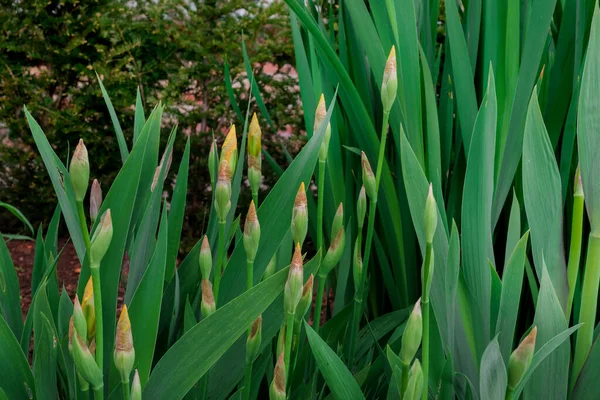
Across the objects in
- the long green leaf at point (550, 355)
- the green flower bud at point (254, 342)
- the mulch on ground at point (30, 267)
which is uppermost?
the green flower bud at point (254, 342)

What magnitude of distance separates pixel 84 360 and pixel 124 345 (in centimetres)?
3

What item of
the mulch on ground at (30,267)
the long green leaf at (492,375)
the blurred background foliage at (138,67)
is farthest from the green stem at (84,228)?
the blurred background foliage at (138,67)

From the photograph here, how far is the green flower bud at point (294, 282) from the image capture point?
583mm

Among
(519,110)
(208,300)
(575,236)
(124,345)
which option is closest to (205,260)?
(208,300)

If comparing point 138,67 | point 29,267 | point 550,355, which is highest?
point 138,67

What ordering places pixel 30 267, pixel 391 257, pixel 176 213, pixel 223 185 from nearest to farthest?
pixel 223 185
pixel 176 213
pixel 391 257
pixel 30 267

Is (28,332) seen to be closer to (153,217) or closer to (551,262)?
(153,217)

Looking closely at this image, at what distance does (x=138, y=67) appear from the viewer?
298 cm

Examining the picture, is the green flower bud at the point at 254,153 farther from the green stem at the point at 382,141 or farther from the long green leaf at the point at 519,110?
the long green leaf at the point at 519,110

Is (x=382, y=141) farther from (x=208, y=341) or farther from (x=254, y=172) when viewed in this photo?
(x=208, y=341)

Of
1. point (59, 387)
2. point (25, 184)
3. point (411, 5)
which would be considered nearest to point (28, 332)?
point (59, 387)

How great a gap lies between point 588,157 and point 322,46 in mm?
357

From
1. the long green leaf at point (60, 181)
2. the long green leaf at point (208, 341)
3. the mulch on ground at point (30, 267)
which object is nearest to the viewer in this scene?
the long green leaf at point (208, 341)

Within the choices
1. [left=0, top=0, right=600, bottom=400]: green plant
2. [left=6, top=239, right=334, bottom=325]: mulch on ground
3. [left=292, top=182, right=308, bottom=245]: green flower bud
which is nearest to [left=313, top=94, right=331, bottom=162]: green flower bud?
[left=0, top=0, right=600, bottom=400]: green plant
